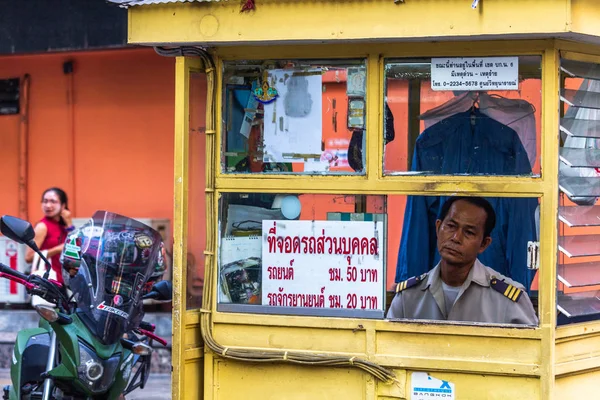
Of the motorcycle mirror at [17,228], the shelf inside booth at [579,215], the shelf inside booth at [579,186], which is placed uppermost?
the shelf inside booth at [579,186]

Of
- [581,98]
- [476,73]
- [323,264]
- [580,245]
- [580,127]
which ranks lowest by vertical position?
[323,264]

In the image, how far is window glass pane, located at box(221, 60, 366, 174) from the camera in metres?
4.87

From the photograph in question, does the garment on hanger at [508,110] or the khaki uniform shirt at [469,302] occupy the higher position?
the garment on hanger at [508,110]

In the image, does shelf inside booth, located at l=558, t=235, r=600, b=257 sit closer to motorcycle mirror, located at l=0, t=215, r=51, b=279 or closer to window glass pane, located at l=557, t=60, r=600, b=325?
window glass pane, located at l=557, t=60, r=600, b=325

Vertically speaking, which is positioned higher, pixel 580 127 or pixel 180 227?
pixel 580 127

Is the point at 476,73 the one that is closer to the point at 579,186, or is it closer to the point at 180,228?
the point at 579,186

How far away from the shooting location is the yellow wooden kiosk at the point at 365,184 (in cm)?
459

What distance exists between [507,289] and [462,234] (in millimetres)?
341

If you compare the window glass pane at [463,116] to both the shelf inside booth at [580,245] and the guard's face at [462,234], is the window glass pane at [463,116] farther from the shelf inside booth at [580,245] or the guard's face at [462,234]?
the shelf inside booth at [580,245]

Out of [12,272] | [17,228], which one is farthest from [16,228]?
[12,272]

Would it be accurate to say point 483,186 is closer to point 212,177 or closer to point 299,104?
point 299,104

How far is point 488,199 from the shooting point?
4.70 meters

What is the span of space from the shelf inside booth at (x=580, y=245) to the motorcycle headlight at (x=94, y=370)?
2193 millimetres

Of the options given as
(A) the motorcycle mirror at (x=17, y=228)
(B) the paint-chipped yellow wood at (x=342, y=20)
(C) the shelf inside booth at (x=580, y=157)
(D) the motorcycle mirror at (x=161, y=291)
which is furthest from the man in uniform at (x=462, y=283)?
(A) the motorcycle mirror at (x=17, y=228)
